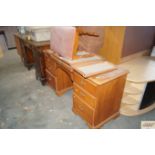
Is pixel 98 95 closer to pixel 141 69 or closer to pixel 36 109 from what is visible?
pixel 141 69

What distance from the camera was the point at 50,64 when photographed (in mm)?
2369

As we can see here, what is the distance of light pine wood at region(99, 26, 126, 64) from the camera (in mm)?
2086

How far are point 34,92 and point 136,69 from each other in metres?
1.71

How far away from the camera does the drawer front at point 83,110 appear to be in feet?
5.74

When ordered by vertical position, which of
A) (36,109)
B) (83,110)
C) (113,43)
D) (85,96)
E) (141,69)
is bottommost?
(36,109)

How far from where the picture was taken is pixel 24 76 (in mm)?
3166

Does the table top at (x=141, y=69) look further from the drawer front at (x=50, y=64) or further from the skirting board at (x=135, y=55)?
the drawer front at (x=50, y=64)

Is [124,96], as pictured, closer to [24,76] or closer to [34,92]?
[34,92]

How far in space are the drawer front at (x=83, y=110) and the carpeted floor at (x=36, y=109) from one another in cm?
15

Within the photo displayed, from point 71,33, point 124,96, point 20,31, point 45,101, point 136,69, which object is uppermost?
point 71,33

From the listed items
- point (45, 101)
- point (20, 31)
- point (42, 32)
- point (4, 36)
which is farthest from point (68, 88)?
point (4, 36)

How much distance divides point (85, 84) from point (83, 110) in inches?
15.7

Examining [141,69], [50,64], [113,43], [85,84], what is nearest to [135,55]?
[141,69]

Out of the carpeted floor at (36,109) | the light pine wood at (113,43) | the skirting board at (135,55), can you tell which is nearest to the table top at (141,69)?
the skirting board at (135,55)
